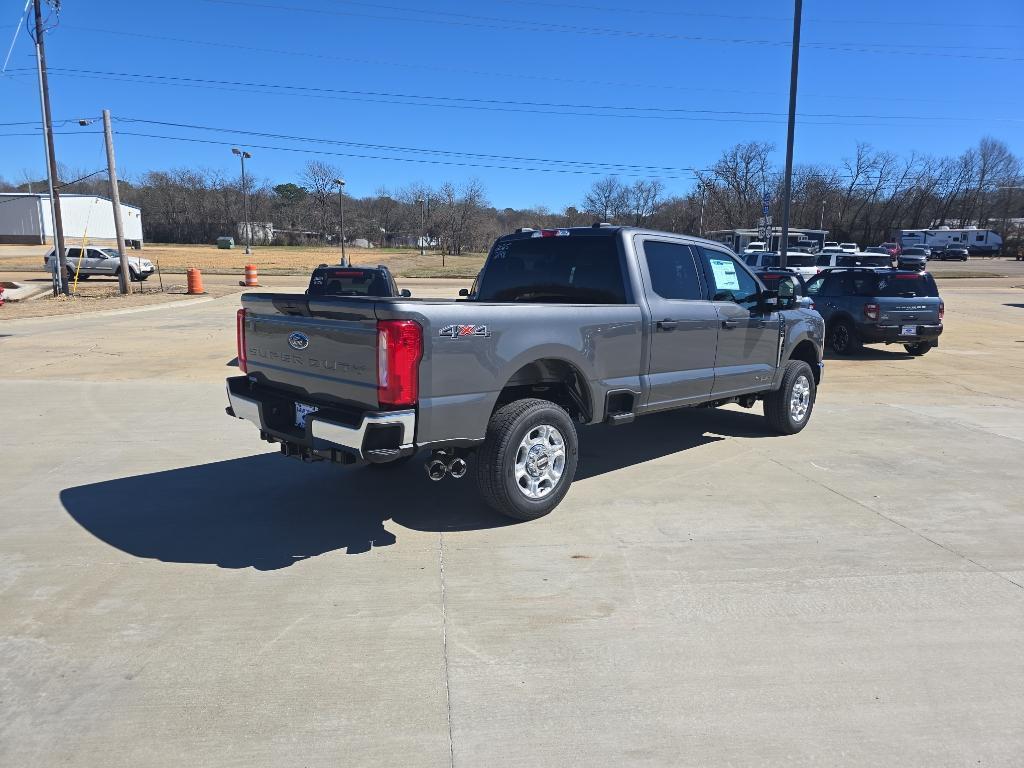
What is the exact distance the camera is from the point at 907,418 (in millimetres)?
8602

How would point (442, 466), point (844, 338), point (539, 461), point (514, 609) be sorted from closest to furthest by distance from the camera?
point (514, 609) < point (442, 466) < point (539, 461) < point (844, 338)

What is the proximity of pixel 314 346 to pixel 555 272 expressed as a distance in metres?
2.27

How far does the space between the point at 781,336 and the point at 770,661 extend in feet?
15.0

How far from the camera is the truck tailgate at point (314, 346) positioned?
164 inches

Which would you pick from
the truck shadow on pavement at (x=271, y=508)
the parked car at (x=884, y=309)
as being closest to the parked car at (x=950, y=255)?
the parked car at (x=884, y=309)

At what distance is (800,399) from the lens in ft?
25.3

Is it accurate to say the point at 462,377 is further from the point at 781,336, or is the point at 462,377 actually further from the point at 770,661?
the point at 781,336

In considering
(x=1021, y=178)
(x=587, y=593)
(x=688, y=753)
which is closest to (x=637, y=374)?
(x=587, y=593)

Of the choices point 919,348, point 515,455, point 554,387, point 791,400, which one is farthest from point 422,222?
point 515,455

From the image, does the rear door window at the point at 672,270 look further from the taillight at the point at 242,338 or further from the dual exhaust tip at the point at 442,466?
the taillight at the point at 242,338

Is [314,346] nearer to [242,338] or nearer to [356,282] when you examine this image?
[242,338]

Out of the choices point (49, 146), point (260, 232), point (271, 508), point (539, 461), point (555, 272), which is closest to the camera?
point (539, 461)

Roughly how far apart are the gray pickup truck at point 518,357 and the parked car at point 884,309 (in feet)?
25.8

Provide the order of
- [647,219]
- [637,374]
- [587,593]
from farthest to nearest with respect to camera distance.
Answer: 1. [647,219]
2. [637,374]
3. [587,593]
